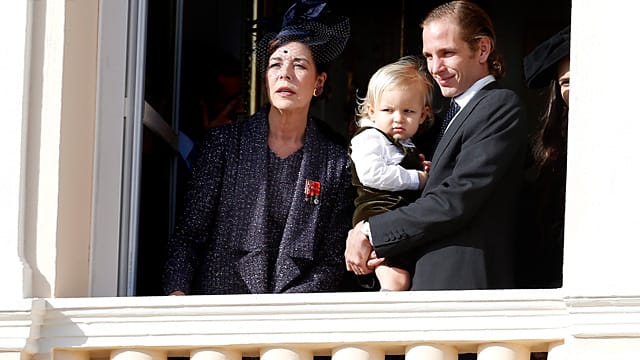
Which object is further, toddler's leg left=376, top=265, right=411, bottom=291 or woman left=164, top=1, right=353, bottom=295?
woman left=164, top=1, right=353, bottom=295

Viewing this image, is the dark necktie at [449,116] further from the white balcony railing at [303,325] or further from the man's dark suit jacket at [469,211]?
the white balcony railing at [303,325]

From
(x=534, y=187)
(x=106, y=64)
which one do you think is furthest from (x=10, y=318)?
(x=534, y=187)

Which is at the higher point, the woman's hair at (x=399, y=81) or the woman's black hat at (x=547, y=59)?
the woman's black hat at (x=547, y=59)

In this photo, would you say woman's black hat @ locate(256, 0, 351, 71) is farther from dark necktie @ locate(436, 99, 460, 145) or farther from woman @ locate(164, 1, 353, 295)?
dark necktie @ locate(436, 99, 460, 145)

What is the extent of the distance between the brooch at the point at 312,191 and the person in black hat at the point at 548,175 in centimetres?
66

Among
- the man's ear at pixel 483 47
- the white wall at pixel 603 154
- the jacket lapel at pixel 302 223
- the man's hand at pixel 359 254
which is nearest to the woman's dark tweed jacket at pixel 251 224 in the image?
the jacket lapel at pixel 302 223

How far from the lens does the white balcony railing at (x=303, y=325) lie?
5.25 metres

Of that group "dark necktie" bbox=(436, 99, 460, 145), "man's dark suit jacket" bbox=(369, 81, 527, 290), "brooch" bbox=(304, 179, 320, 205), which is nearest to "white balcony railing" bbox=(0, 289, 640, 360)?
"man's dark suit jacket" bbox=(369, 81, 527, 290)

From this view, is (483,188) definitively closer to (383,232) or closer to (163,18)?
(383,232)

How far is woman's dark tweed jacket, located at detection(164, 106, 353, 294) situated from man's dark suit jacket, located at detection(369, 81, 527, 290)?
0.80 feet

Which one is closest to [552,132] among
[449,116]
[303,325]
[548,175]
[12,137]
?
[548,175]

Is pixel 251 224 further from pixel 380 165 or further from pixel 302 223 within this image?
pixel 380 165

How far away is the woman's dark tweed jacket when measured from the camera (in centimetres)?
575

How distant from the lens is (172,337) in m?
5.38
